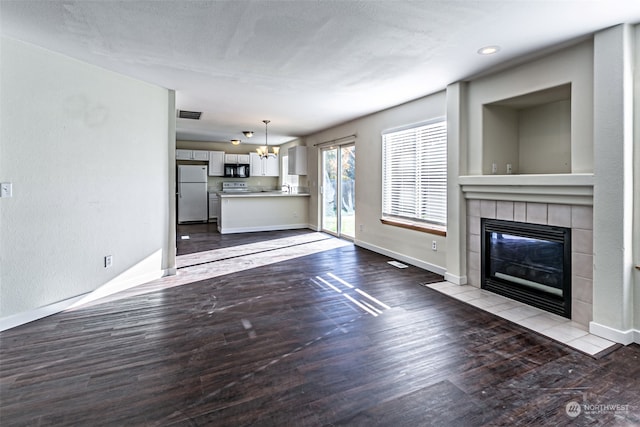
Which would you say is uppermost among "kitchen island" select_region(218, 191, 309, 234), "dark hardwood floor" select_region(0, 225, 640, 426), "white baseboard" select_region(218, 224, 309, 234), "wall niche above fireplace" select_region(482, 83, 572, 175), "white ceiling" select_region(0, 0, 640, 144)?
"white ceiling" select_region(0, 0, 640, 144)

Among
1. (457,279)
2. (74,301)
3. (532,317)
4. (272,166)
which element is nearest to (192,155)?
(272,166)

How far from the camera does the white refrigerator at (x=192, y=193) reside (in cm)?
960

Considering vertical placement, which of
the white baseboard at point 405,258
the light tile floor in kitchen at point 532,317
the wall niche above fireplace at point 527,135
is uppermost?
the wall niche above fireplace at point 527,135

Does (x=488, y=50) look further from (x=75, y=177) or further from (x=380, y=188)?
(x=75, y=177)

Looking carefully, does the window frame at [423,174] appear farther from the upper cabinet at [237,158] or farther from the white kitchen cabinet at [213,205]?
the white kitchen cabinet at [213,205]

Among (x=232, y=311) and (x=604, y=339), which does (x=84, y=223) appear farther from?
(x=604, y=339)

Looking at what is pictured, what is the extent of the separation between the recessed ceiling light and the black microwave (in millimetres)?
8232

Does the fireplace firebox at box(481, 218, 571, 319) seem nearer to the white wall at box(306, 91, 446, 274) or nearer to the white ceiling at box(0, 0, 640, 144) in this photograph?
the white wall at box(306, 91, 446, 274)

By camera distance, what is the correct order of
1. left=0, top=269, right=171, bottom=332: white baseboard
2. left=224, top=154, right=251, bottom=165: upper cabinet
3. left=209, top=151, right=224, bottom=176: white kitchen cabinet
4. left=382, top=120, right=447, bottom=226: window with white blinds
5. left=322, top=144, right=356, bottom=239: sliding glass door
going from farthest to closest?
left=224, top=154, right=251, bottom=165: upper cabinet
left=209, top=151, right=224, bottom=176: white kitchen cabinet
left=322, top=144, right=356, bottom=239: sliding glass door
left=382, top=120, right=447, bottom=226: window with white blinds
left=0, top=269, right=171, bottom=332: white baseboard

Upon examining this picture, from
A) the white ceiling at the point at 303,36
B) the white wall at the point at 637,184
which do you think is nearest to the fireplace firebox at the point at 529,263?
the white wall at the point at 637,184

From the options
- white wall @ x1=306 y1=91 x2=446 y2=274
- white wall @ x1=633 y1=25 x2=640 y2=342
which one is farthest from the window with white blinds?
white wall @ x1=633 y1=25 x2=640 y2=342

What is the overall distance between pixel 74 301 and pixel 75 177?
1240 millimetres

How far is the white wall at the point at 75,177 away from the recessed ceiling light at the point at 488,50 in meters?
3.63

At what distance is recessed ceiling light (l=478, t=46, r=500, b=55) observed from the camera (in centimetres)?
294
